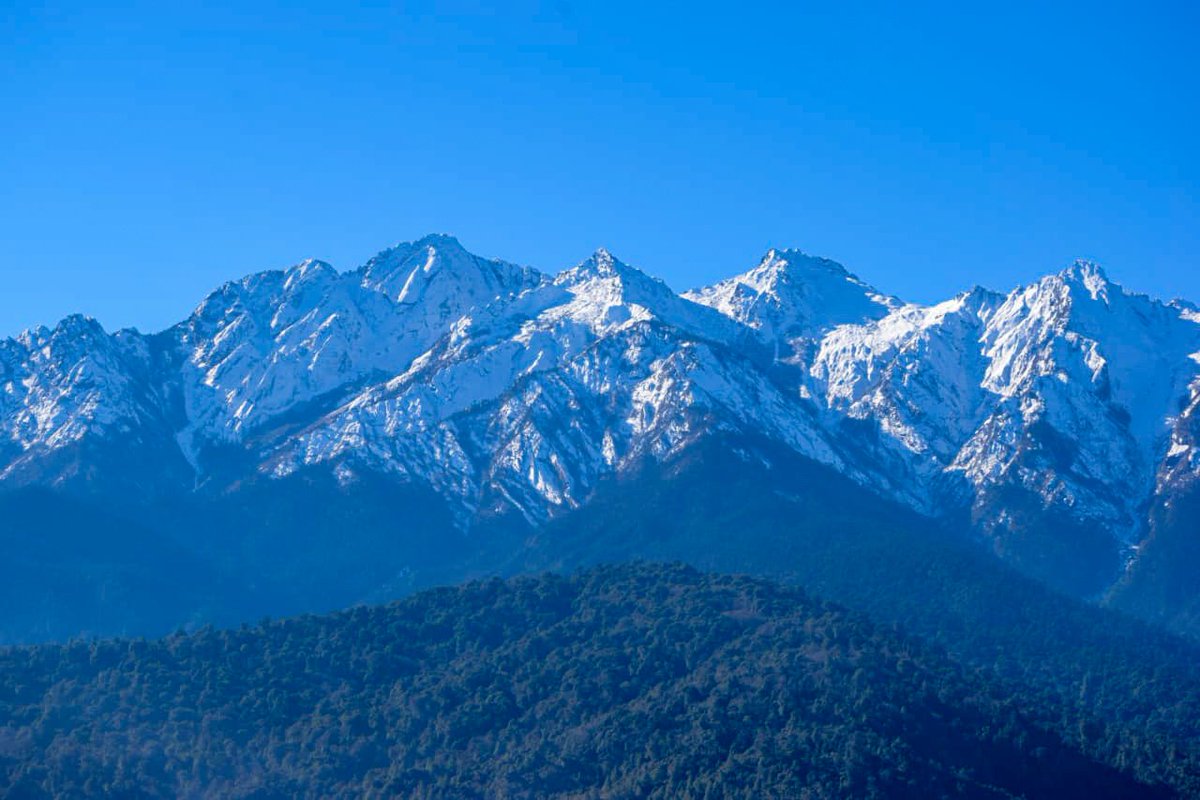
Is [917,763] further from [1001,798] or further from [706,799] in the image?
[706,799]

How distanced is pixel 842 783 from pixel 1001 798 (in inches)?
675

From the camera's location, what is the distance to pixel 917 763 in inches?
7790

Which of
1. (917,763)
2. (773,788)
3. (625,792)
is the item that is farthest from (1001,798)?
(625,792)

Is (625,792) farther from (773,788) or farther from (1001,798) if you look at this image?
(1001,798)

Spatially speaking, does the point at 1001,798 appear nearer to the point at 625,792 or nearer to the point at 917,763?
the point at 917,763

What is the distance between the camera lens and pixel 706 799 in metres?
194

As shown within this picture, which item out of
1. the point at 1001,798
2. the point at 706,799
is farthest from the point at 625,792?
the point at 1001,798

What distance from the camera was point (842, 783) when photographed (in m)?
193

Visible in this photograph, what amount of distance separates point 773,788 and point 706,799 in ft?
22.1

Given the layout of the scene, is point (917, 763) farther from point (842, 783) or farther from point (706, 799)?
point (706, 799)

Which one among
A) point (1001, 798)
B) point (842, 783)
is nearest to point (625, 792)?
point (842, 783)

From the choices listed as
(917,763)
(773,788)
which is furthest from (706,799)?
(917,763)

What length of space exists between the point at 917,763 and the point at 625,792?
29792 mm

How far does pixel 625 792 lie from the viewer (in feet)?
655
